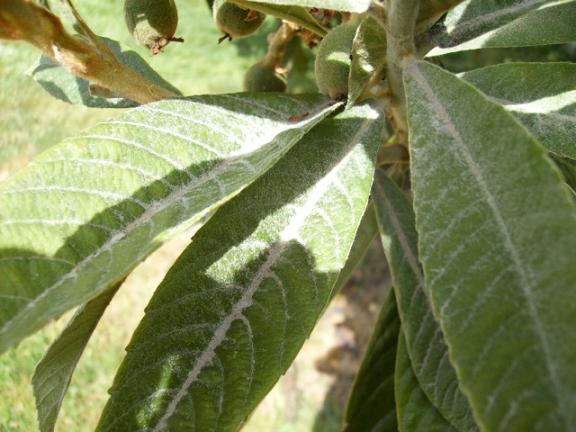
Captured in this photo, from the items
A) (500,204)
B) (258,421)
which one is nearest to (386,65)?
(500,204)

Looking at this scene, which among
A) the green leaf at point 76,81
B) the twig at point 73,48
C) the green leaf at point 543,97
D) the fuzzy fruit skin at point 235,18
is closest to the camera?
the twig at point 73,48

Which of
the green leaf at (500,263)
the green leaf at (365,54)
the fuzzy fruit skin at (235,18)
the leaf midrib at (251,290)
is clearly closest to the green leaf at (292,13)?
the fuzzy fruit skin at (235,18)

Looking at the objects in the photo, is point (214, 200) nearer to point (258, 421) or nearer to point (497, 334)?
point (497, 334)

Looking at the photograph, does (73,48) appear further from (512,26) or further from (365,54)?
(512,26)

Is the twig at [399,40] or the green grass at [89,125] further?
the green grass at [89,125]

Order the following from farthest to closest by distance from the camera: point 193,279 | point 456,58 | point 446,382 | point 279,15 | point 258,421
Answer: point 456,58
point 258,421
point 279,15
point 446,382
point 193,279

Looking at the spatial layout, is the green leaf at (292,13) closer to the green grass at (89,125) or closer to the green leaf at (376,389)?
the green grass at (89,125)
